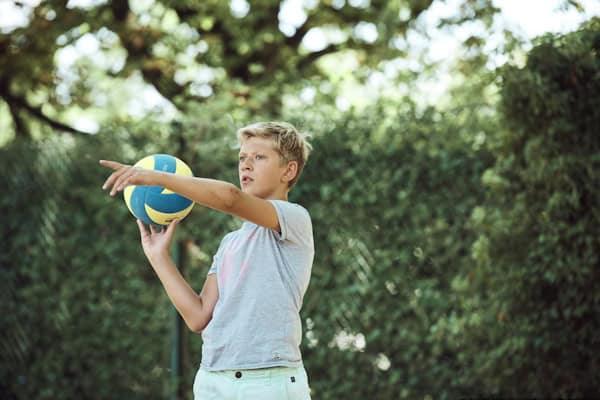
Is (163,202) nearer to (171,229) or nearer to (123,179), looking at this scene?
(171,229)

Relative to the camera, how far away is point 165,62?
9.76m

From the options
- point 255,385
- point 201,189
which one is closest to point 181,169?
point 201,189

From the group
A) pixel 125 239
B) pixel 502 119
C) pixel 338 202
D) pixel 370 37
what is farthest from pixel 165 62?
pixel 502 119

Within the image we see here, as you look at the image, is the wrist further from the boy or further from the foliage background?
the foliage background

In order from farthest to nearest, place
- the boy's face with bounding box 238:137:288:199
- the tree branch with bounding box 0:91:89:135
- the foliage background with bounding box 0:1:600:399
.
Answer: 1. the tree branch with bounding box 0:91:89:135
2. the foliage background with bounding box 0:1:600:399
3. the boy's face with bounding box 238:137:288:199

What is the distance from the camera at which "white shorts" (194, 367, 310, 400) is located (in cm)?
260

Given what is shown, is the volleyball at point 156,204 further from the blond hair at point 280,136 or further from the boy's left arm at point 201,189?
the boy's left arm at point 201,189

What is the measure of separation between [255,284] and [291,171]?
47 cm

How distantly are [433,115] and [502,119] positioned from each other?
667 mm

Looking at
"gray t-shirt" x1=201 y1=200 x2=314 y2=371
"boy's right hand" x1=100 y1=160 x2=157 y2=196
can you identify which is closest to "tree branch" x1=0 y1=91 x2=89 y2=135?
"gray t-shirt" x1=201 y1=200 x2=314 y2=371

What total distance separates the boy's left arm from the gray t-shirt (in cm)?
Result: 12

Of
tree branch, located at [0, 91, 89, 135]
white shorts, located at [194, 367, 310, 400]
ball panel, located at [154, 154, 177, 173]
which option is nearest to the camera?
white shorts, located at [194, 367, 310, 400]

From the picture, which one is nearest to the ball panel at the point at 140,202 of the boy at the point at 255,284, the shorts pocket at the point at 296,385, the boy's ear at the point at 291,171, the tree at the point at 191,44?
the boy at the point at 255,284

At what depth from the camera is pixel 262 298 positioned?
2.68 meters
